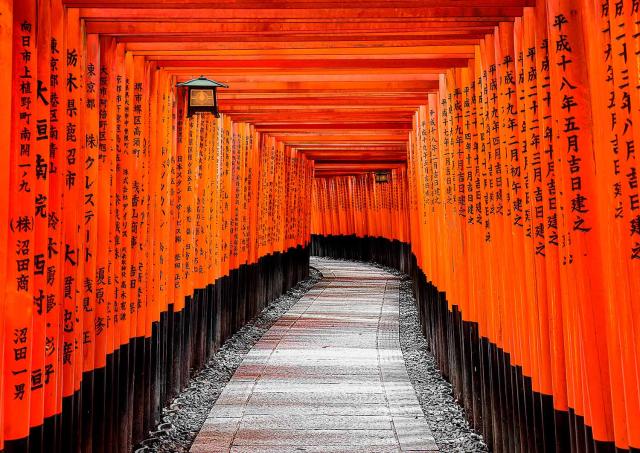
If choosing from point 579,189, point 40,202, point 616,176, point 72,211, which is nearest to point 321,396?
point 72,211

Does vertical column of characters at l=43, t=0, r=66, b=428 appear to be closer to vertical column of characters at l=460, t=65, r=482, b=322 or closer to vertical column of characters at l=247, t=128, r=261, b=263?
vertical column of characters at l=460, t=65, r=482, b=322

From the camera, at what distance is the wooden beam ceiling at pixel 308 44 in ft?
13.1

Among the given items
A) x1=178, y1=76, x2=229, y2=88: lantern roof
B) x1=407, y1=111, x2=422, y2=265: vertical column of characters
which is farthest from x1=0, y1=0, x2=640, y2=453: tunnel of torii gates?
x1=407, y1=111, x2=422, y2=265: vertical column of characters

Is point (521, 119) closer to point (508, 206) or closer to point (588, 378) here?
point (508, 206)

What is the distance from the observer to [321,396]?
20.2 feet

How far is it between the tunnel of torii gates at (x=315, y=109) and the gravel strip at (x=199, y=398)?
16 centimetres

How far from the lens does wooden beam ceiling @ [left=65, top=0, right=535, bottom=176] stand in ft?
13.1

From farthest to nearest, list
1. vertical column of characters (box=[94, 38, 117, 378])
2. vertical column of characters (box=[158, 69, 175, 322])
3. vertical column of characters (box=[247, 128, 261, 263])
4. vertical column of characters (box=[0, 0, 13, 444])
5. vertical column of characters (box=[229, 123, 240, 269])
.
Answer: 1. vertical column of characters (box=[247, 128, 261, 263])
2. vertical column of characters (box=[229, 123, 240, 269])
3. vertical column of characters (box=[158, 69, 175, 322])
4. vertical column of characters (box=[94, 38, 117, 378])
5. vertical column of characters (box=[0, 0, 13, 444])

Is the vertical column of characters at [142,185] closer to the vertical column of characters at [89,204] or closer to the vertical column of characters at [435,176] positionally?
the vertical column of characters at [89,204]

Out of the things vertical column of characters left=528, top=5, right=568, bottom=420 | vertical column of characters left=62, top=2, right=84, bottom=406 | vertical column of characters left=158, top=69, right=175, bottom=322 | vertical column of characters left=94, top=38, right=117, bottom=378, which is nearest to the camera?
vertical column of characters left=528, top=5, right=568, bottom=420

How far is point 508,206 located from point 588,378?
5.31 feet

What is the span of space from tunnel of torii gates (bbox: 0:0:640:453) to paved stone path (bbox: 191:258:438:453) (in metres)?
0.60

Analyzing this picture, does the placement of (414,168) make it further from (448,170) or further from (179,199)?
(179,199)

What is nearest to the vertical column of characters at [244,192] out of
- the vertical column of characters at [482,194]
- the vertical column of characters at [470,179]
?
the vertical column of characters at [470,179]
